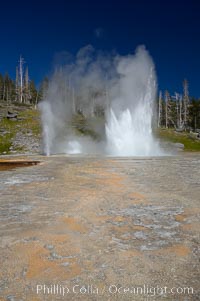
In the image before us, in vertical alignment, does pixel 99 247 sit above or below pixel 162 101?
below

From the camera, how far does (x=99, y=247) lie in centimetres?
531

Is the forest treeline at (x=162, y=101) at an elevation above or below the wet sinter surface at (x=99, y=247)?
above

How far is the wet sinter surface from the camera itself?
394cm

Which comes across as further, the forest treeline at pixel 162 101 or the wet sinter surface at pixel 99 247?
the forest treeline at pixel 162 101

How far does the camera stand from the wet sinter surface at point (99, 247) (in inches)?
155

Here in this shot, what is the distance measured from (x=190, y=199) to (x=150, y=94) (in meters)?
41.7

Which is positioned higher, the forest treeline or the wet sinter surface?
the forest treeline

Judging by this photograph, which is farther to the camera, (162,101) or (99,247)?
(162,101)

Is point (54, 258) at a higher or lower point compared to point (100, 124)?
lower

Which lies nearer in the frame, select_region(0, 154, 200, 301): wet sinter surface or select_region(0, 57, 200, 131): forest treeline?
select_region(0, 154, 200, 301): wet sinter surface

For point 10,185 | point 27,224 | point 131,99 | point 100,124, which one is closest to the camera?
point 27,224

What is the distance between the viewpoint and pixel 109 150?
1932 inches

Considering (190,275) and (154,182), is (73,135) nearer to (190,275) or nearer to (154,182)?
(154,182)

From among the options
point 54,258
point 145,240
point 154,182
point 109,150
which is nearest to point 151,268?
point 145,240
